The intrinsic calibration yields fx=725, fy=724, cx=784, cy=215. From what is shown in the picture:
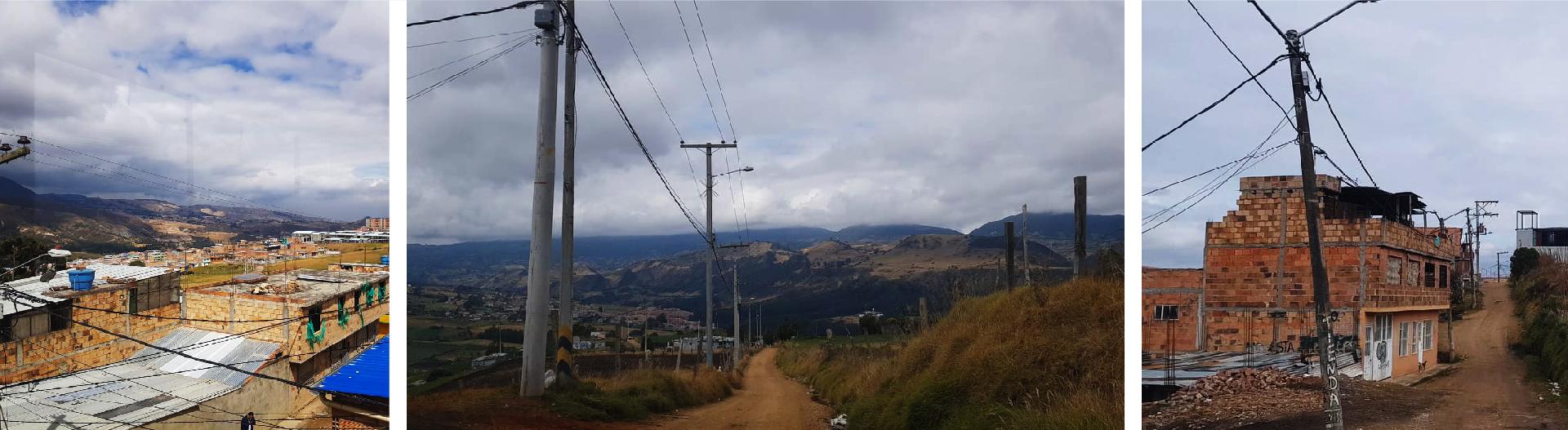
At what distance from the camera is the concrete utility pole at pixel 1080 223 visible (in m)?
5.29

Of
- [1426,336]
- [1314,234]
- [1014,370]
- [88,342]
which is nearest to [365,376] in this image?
[88,342]

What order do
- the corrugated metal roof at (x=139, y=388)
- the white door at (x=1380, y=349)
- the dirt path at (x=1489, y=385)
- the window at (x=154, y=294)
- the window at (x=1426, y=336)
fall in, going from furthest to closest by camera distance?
1. the window at (x=154, y=294)
2. the window at (x=1426, y=336)
3. the white door at (x=1380, y=349)
4. the corrugated metal roof at (x=139, y=388)
5. the dirt path at (x=1489, y=385)

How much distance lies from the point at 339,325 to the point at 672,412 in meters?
2.98

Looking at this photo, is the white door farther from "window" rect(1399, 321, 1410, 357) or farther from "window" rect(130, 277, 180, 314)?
"window" rect(130, 277, 180, 314)

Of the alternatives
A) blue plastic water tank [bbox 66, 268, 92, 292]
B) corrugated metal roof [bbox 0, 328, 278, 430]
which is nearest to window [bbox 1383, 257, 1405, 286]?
corrugated metal roof [bbox 0, 328, 278, 430]

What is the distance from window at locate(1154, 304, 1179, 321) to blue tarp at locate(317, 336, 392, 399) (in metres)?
5.64

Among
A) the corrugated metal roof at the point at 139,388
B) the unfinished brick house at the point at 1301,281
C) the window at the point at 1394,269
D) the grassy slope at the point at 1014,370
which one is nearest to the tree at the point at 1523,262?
the unfinished brick house at the point at 1301,281

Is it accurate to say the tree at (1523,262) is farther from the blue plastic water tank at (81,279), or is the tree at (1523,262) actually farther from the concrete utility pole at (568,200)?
the blue plastic water tank at (81,279)

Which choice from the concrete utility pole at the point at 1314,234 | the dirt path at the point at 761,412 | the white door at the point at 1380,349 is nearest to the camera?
the concrete utility pole at the point at 1314,234

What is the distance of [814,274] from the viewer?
14.7m

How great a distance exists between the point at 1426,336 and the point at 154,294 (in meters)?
8.62

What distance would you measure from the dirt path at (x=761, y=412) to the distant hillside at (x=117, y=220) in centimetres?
340

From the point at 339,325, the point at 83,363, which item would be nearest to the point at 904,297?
the point at 339,325

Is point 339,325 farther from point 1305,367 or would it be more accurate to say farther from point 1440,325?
point 1440,325
